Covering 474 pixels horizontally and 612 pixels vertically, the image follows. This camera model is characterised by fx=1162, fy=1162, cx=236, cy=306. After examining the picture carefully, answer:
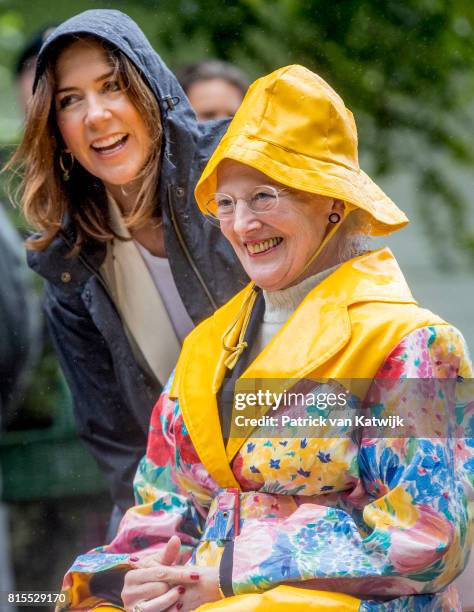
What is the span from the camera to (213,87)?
102 inches

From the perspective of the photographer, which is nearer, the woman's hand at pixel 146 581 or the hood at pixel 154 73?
the woman's hand at pixel 146 581

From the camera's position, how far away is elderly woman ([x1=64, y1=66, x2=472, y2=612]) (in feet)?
5.65

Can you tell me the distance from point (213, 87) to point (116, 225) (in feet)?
1.34

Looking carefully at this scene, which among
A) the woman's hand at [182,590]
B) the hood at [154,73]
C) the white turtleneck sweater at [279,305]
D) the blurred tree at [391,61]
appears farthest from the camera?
the blurred tree at [391,61]

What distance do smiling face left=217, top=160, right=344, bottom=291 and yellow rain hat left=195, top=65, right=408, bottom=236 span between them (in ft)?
0.10

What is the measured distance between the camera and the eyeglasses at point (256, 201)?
1.85 meters

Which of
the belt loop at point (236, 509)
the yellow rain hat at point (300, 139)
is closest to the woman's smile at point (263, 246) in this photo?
the yellow rain hat at point (300, 139)

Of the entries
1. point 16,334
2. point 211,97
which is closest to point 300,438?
point 211,97

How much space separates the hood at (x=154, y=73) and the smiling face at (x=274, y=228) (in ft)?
1.30

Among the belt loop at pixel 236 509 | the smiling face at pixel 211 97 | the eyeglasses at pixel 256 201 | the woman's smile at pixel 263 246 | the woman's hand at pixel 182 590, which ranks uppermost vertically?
the smiling face at pixel 211 97

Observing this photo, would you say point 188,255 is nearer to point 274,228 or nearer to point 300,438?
point 274,228

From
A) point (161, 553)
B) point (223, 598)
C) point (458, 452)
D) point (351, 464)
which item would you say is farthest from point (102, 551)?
point (458, 452)

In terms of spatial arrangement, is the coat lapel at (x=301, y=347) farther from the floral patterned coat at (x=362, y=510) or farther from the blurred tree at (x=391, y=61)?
the blurred tree at (x=391, y=61)

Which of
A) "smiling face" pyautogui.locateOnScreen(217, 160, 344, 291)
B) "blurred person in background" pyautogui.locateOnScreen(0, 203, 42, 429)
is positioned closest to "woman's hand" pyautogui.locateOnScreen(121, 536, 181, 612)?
"smiling face" pyautogui.locateOnScreen(217, 160, 344, 291)
